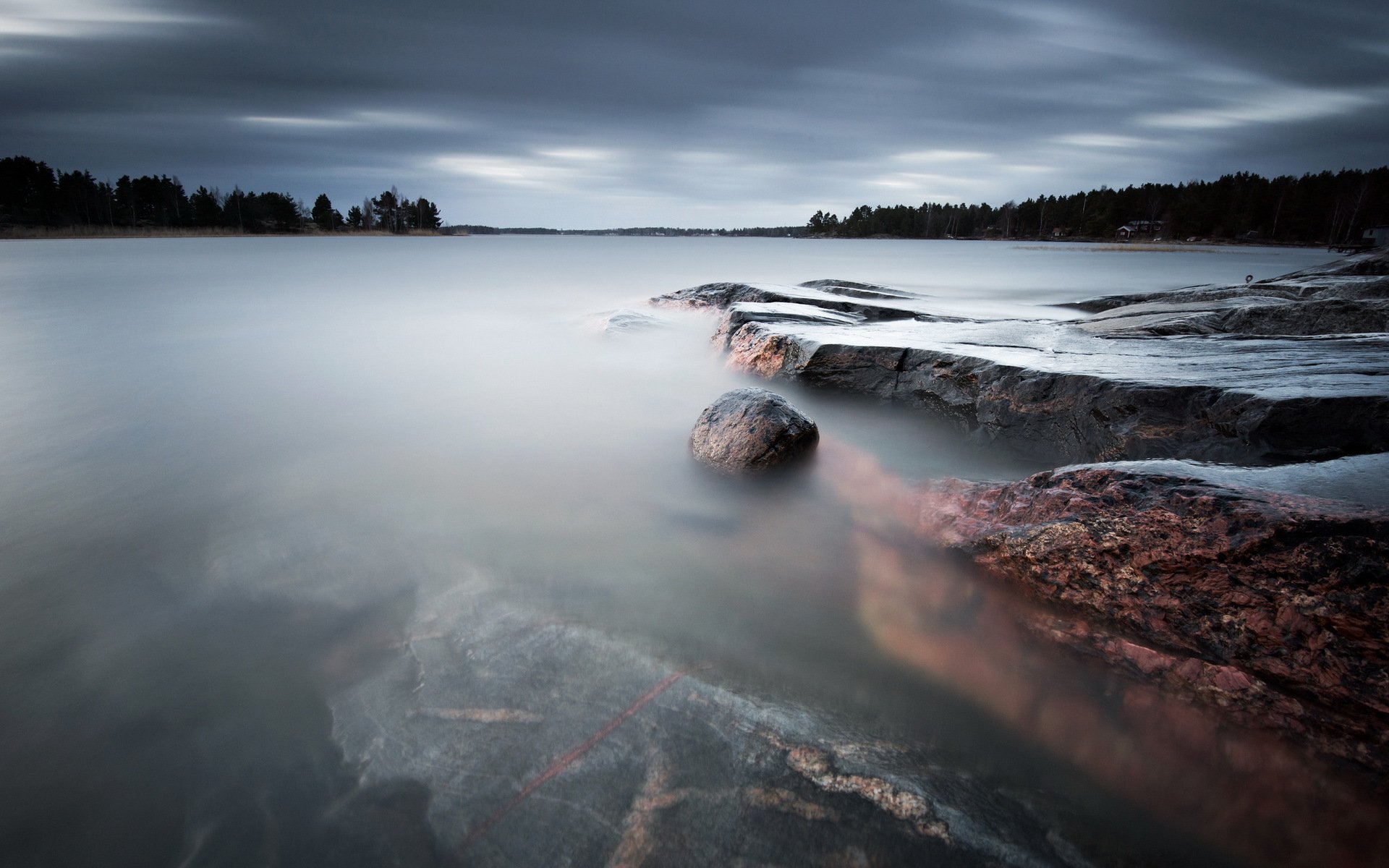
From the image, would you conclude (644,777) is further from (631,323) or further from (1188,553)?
(631,323)

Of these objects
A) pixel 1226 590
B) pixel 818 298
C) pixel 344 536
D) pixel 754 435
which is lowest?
pixel 344 536

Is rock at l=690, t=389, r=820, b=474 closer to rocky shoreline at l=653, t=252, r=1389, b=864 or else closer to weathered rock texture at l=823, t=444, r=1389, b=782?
rocky shoreline at l=653, t=252, r=1389, b=864

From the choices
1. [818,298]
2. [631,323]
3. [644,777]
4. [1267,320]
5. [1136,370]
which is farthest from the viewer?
[631,323]

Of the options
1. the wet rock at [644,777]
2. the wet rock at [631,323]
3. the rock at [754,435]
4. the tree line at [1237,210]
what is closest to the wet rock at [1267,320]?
the rock at [754,435]

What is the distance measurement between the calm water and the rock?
0.78 feet

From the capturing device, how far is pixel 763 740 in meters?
2.19

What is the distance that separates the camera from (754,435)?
4.60m

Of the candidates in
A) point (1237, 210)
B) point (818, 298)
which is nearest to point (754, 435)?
point (818, 298)

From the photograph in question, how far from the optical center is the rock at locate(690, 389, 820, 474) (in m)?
4.58

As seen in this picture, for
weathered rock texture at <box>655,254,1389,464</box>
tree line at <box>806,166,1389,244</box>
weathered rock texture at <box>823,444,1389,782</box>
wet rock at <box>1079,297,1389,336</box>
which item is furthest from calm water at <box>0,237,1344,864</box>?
tree line at <box>806,166,1389,244</box>

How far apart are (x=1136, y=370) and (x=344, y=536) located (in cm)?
545

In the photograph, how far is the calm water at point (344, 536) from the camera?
92.4 inches

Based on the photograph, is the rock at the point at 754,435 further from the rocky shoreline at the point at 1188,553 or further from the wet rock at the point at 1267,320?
the wet rock at the point at 1267,320

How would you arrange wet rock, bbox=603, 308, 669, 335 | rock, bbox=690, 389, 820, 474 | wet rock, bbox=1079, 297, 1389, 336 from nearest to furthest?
rock, bbox=690, 389, 820, 474
wet rock, bbox=1079, 297, 1389, 336
wet rock, bbox=603, 308, 669, 335
